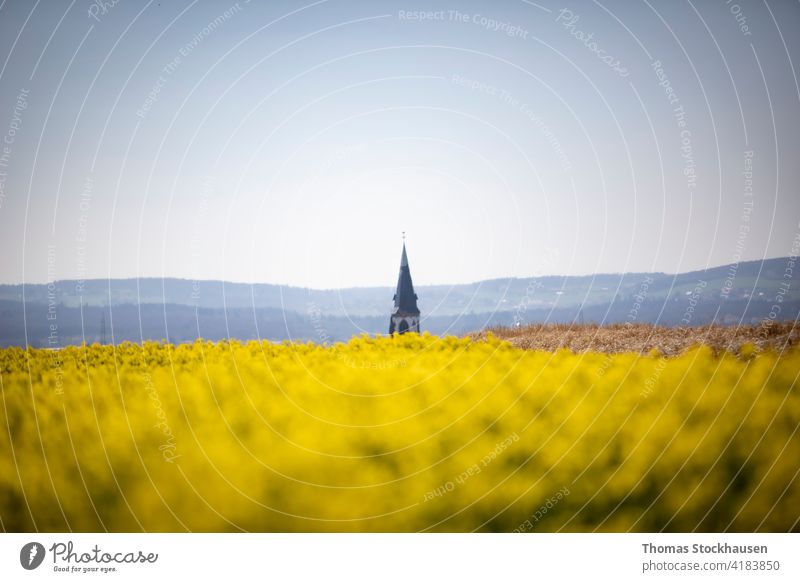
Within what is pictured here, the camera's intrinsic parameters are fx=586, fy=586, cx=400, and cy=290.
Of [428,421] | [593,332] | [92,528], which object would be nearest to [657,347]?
[593,332]

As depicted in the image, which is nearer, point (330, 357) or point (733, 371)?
point (733, 371)

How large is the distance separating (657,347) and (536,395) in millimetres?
1016

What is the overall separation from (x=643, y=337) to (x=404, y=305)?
Result: 159 cm

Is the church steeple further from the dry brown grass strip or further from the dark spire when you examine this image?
the dry brown grass strip

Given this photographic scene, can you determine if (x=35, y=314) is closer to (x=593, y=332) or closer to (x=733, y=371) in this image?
(x=593, y=332)

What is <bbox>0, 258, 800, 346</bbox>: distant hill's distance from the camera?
366 centimetres

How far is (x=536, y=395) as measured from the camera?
332cm

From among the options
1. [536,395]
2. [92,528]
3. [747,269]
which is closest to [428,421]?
[536,395]
